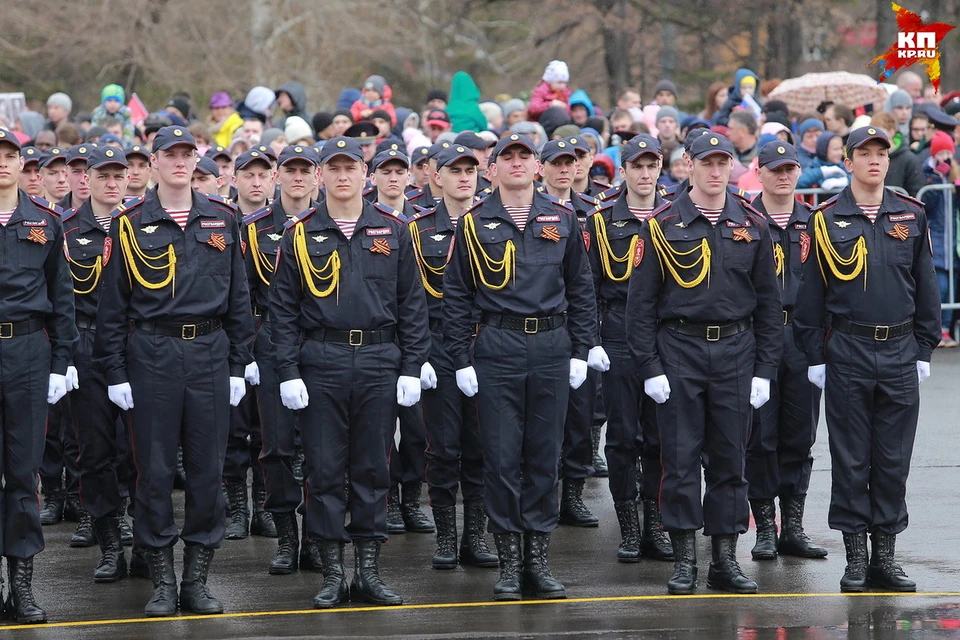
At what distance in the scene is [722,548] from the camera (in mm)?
8500

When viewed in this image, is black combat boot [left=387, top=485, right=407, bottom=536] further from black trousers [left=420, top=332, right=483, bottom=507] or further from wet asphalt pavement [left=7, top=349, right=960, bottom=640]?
black trousers [left=420, top=332, right=483, bottom=507]

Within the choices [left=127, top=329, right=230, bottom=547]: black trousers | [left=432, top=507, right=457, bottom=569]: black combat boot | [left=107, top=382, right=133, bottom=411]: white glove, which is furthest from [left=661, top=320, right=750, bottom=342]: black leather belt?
[left=107, top=382, right=133, bottom=411]: white glove

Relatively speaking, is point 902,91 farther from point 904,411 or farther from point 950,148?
point 904,411

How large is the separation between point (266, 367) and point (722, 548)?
2830 millimetres

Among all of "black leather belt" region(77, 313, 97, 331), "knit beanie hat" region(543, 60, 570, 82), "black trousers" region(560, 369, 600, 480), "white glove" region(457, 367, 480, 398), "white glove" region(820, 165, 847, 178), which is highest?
"knit beanie hat" region(543, 60, 570, 82)

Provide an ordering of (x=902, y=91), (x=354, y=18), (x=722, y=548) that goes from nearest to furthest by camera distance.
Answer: (x=722, y=548)
(x=902, y=91)
(x=354, y=18)

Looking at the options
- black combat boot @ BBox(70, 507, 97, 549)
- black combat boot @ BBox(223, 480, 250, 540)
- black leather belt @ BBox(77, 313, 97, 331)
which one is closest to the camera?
black leather belt @ BBox(77, 313, 97, 331)

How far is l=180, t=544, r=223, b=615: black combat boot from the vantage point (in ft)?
27.0

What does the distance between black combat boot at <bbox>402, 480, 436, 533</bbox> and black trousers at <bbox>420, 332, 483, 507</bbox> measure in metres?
0.72

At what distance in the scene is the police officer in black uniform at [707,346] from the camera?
8.46 metres

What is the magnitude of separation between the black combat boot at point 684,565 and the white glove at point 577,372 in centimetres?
93

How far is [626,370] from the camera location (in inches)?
386

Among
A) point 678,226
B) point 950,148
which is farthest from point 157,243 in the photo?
point 950,148

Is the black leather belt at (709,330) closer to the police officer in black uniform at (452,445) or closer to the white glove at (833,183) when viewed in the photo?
the police officer in black uniform at (452,445)
